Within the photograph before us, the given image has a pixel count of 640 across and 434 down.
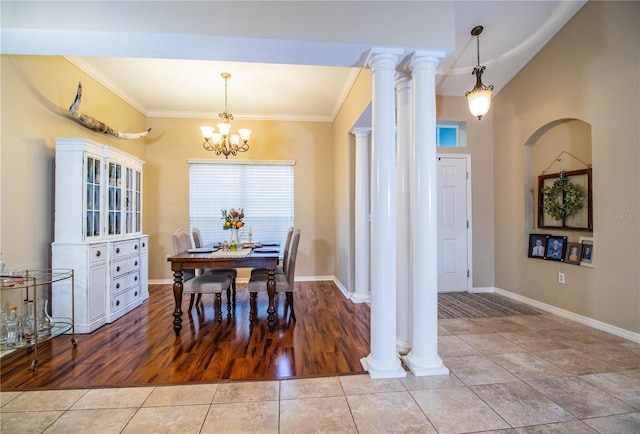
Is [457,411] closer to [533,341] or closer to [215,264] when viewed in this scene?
[533,341]

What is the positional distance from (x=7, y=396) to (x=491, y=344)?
144 inches

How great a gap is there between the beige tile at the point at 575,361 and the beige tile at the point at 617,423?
0.50 metres

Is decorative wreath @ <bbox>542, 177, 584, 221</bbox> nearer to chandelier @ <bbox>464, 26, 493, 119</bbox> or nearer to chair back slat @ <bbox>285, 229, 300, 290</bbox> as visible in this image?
chandelier @ <bbox>464, 26, 493, 119</bbox>

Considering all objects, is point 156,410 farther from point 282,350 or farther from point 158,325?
point 158,325

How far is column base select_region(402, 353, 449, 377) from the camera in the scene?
2225 millimetres

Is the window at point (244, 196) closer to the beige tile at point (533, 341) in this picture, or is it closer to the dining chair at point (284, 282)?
the dining chair at point (284, 282)

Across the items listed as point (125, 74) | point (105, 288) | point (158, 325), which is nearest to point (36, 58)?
point (125, 74)

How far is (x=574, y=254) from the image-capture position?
348 centimetres

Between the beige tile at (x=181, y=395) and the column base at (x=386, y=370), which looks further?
the column base at (x=386, y=370)

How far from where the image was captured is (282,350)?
8.76ft

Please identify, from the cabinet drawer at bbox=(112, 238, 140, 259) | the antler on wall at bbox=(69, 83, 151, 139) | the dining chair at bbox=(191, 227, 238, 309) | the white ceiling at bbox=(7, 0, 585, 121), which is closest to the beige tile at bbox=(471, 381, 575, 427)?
the dining chair at bbox=(191, 227, 238, 309)

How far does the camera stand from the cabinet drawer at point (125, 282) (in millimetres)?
3520

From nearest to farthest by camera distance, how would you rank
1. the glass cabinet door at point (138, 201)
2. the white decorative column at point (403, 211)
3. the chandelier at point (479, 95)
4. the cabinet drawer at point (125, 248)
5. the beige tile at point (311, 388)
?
the beige tile at point (311, 388), the white decorative column at point (403, 211), the chandelier at point (479, 95), the cabinet drawer at point (125, 248), the glass cabinet door at point (138, 201)

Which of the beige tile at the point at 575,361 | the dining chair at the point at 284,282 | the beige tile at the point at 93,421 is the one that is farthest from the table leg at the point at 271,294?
the beige tile at the point at 575,361
